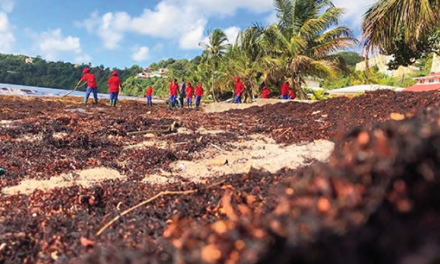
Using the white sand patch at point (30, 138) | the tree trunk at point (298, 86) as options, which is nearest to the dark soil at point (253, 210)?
the white sand patch at point (30, 138)

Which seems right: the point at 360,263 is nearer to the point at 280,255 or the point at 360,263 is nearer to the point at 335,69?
the point at 280,255

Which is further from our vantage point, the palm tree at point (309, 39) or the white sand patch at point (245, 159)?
the palm tree at point (309, 39)

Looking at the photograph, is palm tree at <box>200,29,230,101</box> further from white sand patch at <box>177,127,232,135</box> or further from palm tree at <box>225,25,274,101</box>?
white sand patch at <box>177,127,232,135</box>

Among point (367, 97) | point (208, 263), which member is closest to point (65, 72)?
point (367, 97)

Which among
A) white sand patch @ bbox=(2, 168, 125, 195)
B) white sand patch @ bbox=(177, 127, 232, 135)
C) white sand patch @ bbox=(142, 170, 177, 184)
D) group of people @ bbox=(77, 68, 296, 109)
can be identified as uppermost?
group of people @ bbox=(77, 68, 296, 109)

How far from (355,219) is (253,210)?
878mm

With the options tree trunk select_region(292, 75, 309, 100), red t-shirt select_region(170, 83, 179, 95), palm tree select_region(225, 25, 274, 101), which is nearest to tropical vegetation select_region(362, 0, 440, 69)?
tree trunk select_region(292, 75, 309, 100)

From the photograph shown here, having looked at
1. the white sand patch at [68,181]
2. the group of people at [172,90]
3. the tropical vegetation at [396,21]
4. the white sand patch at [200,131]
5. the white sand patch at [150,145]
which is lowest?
the white sand patch at [68,181]

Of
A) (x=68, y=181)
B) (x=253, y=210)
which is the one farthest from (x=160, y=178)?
(x=253, y=210)

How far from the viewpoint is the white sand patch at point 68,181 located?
3.93m

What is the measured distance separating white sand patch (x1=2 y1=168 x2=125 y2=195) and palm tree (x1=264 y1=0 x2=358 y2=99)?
1793 centimetres

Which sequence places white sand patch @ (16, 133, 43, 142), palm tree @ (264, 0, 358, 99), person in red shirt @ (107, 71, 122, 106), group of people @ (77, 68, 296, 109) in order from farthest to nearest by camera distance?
palm tree @ (264, 0, 358, 99) → person in red shirt @ (107, 71, 122, 106) → group of people @ (77, 68, 296, 109) → white sand patch @ (16, 133, 43, 142)

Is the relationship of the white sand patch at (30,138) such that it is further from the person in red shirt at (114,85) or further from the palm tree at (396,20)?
A: the person in red shirt at (114,85)

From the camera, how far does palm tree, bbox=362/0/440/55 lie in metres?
9.34
